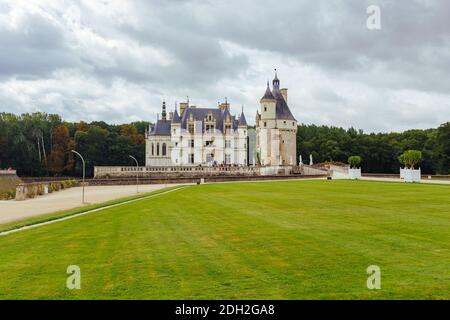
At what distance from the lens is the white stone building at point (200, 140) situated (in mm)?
89062

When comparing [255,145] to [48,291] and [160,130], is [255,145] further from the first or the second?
[48,291]

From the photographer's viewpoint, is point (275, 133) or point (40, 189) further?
point (275, 133)

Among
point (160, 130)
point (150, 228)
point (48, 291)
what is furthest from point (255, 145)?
point (48, 291)

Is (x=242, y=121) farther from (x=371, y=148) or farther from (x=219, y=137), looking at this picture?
(x=371, y=148)

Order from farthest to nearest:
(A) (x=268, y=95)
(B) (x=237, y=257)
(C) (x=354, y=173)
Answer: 1. (A) (x=268, y=95)
2. (C) (x=354, y=173)
3. (B) (x=237, y=257)

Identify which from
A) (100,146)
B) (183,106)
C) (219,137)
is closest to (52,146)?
(100,146)

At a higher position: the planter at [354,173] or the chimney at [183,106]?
the chimney at [183,106]

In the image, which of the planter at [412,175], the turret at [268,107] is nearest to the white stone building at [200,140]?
the turret at [268,107]

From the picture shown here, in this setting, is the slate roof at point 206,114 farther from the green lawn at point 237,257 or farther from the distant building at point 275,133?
the green lawn at point 237,257

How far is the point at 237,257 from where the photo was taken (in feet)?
34.2

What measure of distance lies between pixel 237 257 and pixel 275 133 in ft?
264

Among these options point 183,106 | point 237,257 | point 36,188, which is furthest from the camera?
point 183,106

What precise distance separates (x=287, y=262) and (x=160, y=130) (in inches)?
3305

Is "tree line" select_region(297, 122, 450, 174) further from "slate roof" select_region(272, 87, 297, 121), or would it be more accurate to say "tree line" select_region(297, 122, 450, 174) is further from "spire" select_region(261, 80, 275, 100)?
"spire" select_region(261, 80, 275, 100)
